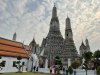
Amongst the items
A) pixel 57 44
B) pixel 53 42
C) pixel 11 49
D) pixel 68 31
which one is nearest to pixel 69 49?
pixel 68 31

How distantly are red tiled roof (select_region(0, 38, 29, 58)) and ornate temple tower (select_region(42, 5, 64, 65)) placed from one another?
29860 millimetres

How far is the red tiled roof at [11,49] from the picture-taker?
102 feet

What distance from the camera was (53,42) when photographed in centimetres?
6994

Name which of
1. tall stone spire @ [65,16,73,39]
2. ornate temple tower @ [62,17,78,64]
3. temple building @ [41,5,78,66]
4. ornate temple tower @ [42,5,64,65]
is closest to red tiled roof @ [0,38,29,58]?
ornate temple tower @ [62,17,78,64]

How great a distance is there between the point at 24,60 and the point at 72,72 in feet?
53.0

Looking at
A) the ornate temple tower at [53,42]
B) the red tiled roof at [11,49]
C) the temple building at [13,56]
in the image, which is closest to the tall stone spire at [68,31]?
the ornate temple tower at [53,42]

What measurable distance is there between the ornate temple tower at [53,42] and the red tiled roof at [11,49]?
98.0 ft

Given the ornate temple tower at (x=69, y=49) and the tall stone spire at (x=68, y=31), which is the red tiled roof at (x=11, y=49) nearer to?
the ornate temple tower at (x=69, y=49)

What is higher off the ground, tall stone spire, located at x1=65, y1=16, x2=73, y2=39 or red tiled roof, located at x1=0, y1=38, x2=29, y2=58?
tall stone spire, located at x1=65, y1=16, x2=73, y2=39

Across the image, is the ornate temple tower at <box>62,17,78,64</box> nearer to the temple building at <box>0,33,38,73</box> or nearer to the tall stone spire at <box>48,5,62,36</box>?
the tall stone spire at <box>48,5,62,36</box>

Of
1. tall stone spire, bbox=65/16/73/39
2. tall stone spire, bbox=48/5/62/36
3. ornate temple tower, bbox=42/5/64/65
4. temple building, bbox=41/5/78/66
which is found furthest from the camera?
tall stone spire, bbox=48/5/62/36

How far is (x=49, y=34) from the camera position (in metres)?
73.5

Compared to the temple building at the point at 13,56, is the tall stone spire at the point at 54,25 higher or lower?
higher

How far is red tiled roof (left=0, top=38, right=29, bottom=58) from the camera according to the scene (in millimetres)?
30938
